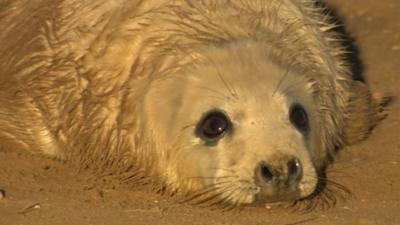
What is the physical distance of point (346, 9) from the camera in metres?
9.55

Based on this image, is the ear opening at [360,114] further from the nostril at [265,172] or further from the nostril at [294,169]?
the nostril at [265,172]

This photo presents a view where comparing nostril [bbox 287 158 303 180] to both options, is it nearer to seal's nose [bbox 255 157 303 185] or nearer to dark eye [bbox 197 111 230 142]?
seal's nose [bbox 255 157 303 185]

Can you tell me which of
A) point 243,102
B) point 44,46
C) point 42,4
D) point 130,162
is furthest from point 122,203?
point 42,4

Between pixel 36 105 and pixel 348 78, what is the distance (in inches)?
76.4

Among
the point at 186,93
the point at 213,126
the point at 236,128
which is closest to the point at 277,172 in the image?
the point at 236,128

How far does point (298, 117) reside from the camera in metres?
5.84

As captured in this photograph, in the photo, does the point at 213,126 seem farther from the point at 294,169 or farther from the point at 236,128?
the point at 294,169

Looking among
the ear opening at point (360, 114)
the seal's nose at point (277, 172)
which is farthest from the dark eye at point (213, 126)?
the ear opening at point (360, 114)

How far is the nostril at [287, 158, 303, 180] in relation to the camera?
5.41 m

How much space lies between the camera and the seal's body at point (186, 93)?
5.62 meters

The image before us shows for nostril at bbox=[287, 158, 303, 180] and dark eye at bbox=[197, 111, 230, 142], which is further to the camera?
dark eye at bbox=[197, 111, 230, 142]

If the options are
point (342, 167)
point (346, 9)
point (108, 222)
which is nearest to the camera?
point (108, 222)

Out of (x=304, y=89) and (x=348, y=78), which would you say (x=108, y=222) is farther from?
(x=348, y=78)

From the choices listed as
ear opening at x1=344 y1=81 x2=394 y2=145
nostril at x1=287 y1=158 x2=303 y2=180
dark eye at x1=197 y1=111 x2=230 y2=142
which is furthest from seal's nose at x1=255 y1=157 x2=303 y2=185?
ear opening at x1=344 y1=81 x2=394 y2=145
